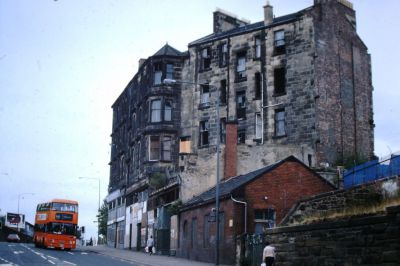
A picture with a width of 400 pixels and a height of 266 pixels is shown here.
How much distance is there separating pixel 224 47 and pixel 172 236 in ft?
65.0

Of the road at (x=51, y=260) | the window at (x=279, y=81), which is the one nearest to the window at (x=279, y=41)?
the window at (x=279, y=81)

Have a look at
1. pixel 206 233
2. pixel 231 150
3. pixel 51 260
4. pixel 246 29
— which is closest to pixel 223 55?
pixel 246 29

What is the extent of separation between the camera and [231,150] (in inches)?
1742

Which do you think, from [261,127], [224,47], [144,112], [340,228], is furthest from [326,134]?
[340,228]

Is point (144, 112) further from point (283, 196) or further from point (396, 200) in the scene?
point (396, 200)

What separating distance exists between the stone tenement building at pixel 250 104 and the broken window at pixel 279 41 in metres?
0.10

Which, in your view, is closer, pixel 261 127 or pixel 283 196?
pixel 283 196

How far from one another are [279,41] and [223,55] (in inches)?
247

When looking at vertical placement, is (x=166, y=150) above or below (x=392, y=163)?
above

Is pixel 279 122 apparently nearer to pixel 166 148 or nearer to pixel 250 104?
pixel 250 104

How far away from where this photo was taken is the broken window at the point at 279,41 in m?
53.7

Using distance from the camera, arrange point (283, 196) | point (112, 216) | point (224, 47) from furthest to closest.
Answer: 1. point (112, 216)
2. point (224, 47)
3. point (283, 196)

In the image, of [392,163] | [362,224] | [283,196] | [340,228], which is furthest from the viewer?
[283,196]

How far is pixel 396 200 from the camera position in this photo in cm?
1961
